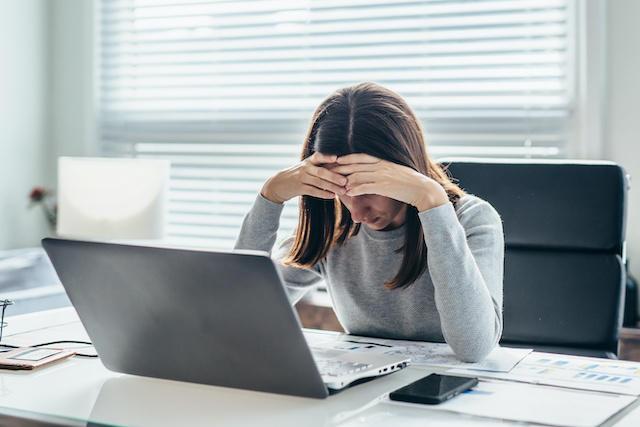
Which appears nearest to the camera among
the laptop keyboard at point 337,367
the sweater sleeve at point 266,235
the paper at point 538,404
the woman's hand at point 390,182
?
the paper at point 538,404

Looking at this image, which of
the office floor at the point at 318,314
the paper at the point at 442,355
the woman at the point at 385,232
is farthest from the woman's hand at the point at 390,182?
the office floor at the point at 318,314

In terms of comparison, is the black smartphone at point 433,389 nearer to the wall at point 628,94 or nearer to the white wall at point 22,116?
the wall at point 628,94

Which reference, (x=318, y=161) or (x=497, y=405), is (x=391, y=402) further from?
(x=318, y=161)

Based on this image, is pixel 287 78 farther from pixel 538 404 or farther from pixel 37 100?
pixel 538 404

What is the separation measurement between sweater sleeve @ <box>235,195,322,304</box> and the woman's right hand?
0.03 m

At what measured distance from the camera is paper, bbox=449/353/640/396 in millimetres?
913

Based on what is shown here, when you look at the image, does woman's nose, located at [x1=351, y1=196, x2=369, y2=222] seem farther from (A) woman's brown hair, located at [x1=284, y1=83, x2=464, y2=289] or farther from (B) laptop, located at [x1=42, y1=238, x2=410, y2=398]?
(B) laptop, located at [x1=42, y1=238, x2=410, y2=398]

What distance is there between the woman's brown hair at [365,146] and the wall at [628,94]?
1.15 m

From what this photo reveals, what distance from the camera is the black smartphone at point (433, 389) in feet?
2.69

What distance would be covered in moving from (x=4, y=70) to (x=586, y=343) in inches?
102

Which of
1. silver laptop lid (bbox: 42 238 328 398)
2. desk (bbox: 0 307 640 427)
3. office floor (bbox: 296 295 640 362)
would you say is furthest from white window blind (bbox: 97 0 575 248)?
silver laptop lid (bbox: 42 238 328 398)

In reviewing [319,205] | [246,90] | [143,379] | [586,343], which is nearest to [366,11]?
[246,90]

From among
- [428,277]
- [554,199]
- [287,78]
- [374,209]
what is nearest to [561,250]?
[554,199]

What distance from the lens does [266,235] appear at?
1.44 m
